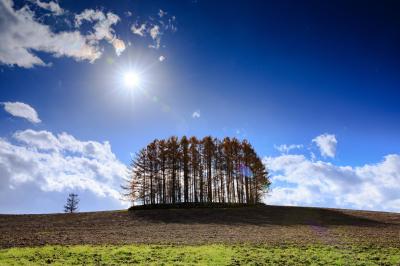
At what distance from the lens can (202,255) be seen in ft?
67.8

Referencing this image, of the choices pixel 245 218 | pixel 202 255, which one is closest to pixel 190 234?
pixel 202 255

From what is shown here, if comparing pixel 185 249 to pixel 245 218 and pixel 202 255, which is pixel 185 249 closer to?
pixel 202 255

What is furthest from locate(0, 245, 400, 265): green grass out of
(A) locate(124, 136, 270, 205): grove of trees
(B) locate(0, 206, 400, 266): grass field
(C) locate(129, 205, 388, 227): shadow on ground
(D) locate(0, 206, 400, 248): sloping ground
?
Answer: (A) locate(124, 136, 270, 205): grove of trees

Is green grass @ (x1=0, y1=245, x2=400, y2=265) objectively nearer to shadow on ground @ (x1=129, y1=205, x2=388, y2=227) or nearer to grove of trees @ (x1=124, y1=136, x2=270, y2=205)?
shadow on ground @ (x1=129, y1=205, x2=388, y2=227)

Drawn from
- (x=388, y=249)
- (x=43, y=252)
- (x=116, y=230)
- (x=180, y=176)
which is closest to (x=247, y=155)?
(x=180, y=176)

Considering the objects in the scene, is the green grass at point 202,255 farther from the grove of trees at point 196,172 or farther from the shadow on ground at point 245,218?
the grove of trees at point 196,172

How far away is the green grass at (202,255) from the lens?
1884 cm

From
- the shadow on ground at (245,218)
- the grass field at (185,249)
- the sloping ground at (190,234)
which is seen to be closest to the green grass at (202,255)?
the grass field at (185,249)

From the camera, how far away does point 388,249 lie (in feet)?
74.1

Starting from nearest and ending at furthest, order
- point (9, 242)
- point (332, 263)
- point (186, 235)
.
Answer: point (332, 263), point (9, 242), point (186, 235)

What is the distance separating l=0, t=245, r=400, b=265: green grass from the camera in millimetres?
18844

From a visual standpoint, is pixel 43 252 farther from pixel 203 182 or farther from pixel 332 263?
pixel 203 182

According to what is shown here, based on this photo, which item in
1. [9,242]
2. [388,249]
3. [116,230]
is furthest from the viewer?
[116,230]

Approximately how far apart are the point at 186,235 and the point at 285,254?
1215cm
